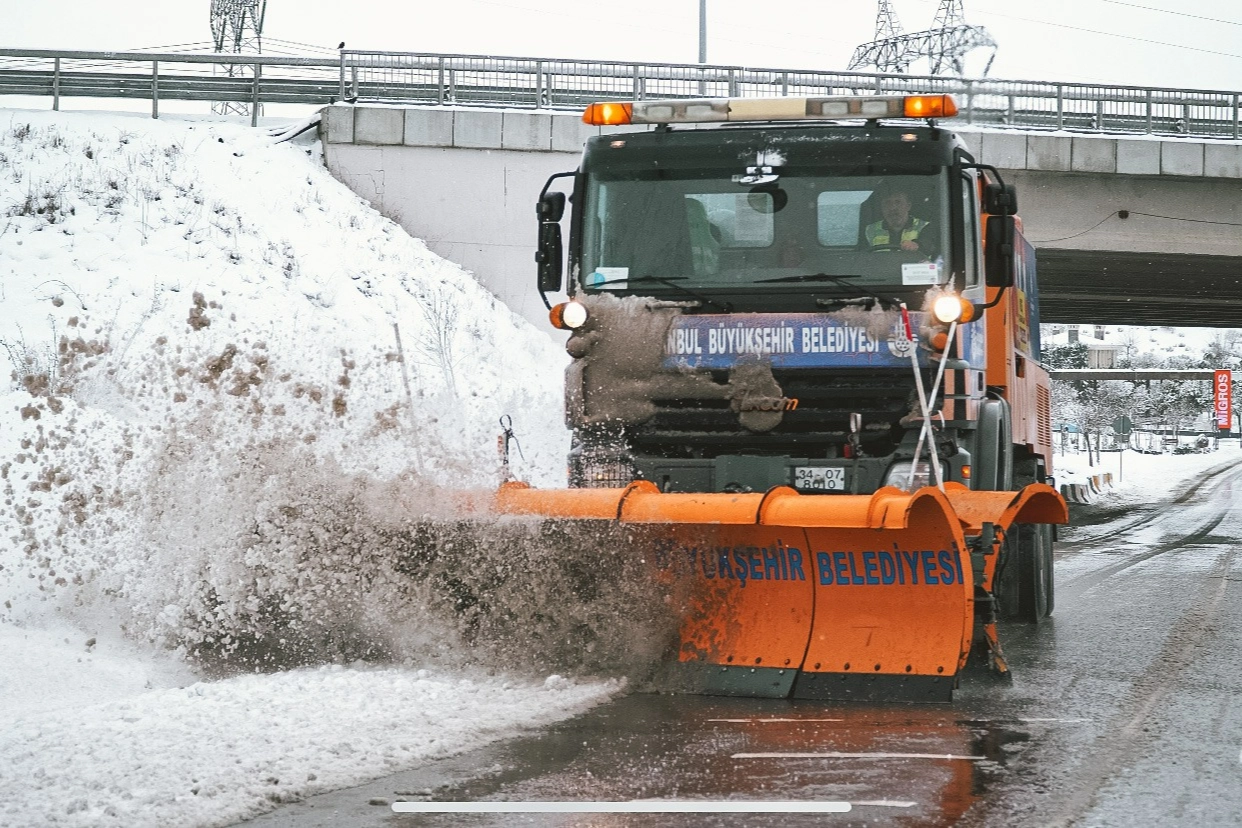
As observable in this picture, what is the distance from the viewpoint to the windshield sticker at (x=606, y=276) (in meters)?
7.74

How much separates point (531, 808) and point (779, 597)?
2.47 metres

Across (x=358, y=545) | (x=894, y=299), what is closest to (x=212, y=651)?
(x=358, y=545)

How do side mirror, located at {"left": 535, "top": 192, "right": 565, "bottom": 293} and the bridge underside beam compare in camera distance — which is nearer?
side mirror, located at {"left": 535, "top": 192, "right": 565, "bottom": 293}

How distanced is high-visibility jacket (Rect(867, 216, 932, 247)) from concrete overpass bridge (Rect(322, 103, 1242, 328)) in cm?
1552

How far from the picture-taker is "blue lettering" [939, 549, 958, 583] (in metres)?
6.26

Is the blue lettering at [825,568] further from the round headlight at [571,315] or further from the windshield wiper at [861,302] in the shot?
the round headlight at [571,315]

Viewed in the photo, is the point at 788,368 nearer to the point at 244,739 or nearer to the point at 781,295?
the point at 781,295

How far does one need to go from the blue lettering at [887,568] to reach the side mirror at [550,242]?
110 inches

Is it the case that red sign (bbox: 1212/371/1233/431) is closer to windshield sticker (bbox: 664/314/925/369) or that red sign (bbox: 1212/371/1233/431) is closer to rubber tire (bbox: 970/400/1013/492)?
rubber tire (bbox: 970/400/1013/492)

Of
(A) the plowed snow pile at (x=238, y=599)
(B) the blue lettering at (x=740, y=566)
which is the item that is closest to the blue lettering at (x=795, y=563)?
(B) the blue lettering at (x=740, y=566)

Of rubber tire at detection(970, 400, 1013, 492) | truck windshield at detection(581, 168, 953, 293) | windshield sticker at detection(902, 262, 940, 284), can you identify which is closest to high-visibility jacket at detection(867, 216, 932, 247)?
truck windshield at detection(581, 168, 953, 293)

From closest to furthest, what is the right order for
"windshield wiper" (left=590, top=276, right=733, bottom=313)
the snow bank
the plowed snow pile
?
the snow bank < the plowed snow pile < "windshield wiper" (left=590, top=276, right=733, bottom=313)

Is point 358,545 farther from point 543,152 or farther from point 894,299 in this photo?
point 543,152

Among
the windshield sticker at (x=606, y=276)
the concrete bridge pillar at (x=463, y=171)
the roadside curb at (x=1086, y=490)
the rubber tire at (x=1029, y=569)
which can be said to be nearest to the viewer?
the windshield sticker at (x=606, y=276)
